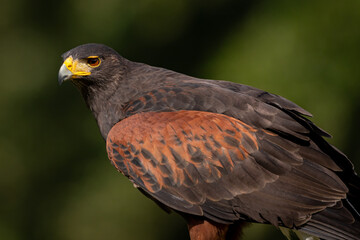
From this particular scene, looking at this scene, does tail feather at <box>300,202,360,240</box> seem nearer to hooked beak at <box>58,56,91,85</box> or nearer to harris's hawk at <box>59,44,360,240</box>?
harris's hawk at <box>59,44,360,240</box>

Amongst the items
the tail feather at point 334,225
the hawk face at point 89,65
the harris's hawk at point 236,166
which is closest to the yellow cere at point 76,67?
the hawk face at point 89,65

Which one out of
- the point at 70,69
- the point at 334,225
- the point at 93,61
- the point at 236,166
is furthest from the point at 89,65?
the point at 334,225

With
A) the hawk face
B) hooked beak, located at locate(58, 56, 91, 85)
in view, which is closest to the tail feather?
the hawk face

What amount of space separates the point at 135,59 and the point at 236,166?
415cm

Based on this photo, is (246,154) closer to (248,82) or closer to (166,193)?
(166,193)

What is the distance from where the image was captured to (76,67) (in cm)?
457

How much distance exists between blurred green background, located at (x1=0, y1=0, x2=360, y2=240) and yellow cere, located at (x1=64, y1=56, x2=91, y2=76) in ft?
8.42

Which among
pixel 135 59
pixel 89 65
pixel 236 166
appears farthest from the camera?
pixel 135 59

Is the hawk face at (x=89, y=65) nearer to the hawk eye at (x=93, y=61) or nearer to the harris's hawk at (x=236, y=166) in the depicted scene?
the hawk eye at (x=93, y=61)

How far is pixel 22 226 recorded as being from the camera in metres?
8.66

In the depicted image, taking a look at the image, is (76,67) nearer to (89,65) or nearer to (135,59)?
(89,65)

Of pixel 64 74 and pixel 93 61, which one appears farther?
pixel 93 61

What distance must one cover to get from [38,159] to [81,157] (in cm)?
75

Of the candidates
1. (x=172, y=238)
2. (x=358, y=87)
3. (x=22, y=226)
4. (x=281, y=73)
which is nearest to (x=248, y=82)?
(x=281, y=73)
